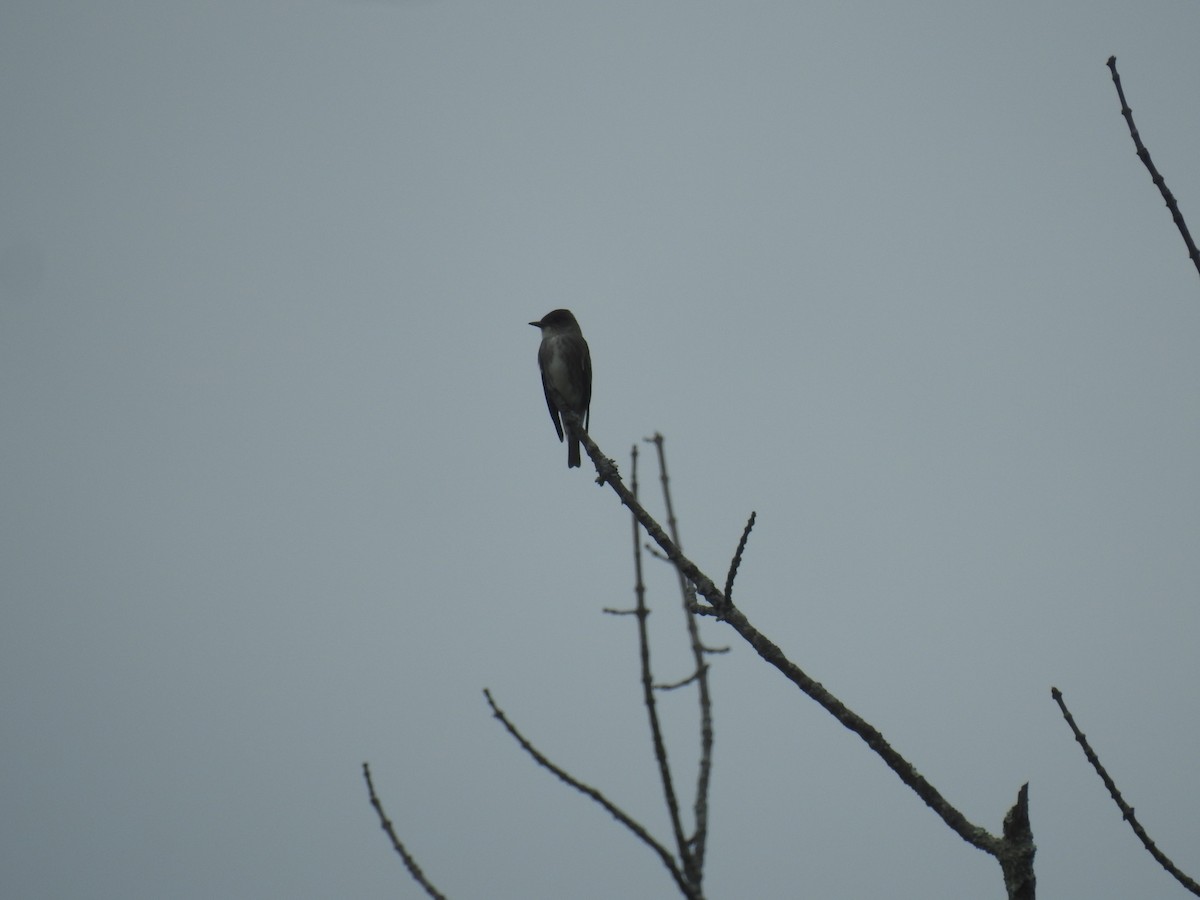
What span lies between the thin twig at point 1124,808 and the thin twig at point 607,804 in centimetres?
112

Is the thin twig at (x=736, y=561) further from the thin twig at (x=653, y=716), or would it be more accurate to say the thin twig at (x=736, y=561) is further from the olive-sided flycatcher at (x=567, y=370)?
the olive-sided flycatcher at (x=567, y=370)

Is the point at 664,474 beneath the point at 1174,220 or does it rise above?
above

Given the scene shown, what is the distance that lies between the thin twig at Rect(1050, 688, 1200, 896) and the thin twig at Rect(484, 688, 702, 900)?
1124mm

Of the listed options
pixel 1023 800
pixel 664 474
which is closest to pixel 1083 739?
pixel 1023 800

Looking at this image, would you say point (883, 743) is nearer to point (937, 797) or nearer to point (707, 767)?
point (937, 797)

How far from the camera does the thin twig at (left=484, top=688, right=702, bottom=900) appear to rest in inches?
76.7

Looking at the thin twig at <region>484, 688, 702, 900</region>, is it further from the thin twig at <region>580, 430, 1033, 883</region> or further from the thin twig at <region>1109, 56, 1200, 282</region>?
the thin twig at <region>1109, 56, 1200, 282</region>

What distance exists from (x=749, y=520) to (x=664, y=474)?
1778mm

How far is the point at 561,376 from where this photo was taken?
1108 cm

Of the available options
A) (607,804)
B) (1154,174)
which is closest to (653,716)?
(607,804)

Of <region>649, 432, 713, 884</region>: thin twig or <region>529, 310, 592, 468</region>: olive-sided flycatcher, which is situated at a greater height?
<region>529, 310, 592, 468</region>: olive-sided flycatcher

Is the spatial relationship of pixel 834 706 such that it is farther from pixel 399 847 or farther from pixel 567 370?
pixel 567 370

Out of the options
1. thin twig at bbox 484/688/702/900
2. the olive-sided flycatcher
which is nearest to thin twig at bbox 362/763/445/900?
thin twig at bbox 484/688/702/900

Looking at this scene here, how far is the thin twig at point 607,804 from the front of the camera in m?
Result: 1.95
